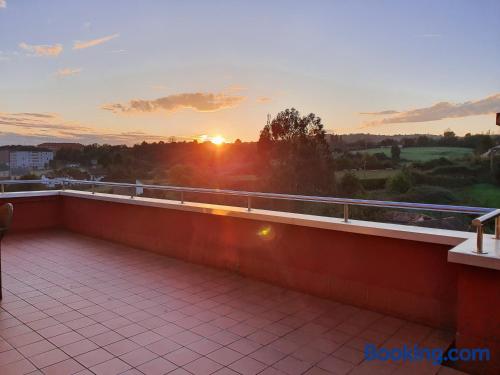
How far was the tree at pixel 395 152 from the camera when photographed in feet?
23.5

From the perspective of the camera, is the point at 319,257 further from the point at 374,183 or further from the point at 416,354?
the point at 374,183

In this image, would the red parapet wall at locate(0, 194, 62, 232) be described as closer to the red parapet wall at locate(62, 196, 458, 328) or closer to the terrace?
the terrace

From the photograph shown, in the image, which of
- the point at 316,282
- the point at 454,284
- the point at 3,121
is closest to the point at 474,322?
the point at 454,284

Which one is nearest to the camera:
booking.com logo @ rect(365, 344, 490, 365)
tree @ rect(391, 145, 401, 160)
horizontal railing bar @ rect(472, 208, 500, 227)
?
horizontal railing bar @ rect(472, 208, 500, 227)

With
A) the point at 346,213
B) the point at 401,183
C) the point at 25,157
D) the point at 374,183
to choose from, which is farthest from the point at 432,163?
the point at 25,157

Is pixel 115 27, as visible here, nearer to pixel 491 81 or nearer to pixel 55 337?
pixel 55 337

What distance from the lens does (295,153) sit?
639 inches

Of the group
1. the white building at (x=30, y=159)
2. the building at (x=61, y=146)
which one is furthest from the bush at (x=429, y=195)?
the white building at (x=30, y=159)

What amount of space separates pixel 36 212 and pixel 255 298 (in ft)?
16.0

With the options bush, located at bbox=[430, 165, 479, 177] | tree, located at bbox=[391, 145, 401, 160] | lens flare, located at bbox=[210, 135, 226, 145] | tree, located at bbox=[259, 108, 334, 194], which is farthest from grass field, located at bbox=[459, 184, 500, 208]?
tree, located at bbox=[259, 108, 334, 194]

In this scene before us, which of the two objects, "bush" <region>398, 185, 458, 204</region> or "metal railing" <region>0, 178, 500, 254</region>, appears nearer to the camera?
"metal railing" <region>0, 178, 500, 254</region>

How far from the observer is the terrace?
2355mm

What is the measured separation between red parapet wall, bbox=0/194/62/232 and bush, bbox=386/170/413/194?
5951mm

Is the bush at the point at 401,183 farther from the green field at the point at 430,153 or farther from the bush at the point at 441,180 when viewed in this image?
the green field at the point at 430,153
